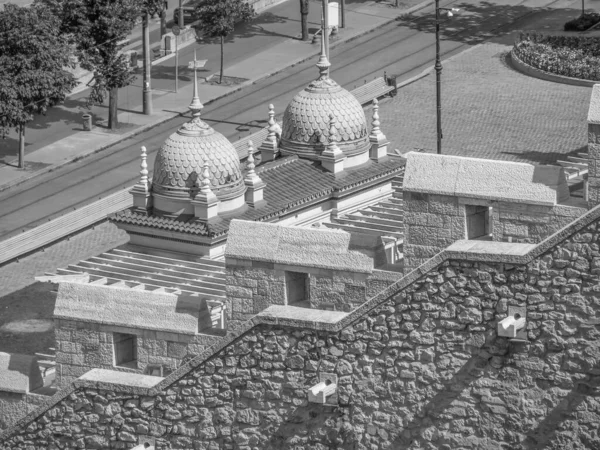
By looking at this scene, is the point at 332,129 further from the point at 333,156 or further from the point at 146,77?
the point at 146,77

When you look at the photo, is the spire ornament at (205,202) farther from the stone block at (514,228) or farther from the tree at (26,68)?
the stone block at (514,228)

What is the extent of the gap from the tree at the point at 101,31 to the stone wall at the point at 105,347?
177ft

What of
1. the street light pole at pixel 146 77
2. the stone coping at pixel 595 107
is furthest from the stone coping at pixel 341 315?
the street light pole at pixel 146 77

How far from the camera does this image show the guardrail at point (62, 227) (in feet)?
243

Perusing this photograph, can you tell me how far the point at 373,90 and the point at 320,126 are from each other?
30.5 metres

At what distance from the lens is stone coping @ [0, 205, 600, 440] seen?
3094 centimetres

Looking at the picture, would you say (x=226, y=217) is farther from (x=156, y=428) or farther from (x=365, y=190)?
(x=156, y=428)

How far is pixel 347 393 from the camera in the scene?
3306cm

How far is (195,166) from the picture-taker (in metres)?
60.2

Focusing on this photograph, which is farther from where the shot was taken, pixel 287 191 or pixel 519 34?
pixel 519 34

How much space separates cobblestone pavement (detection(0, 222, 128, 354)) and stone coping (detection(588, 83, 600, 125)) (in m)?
32.6

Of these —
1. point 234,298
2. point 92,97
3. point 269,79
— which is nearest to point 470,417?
point 234,298

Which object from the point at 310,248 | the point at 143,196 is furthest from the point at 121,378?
the point at 143,196

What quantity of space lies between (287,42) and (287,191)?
1821 inches
